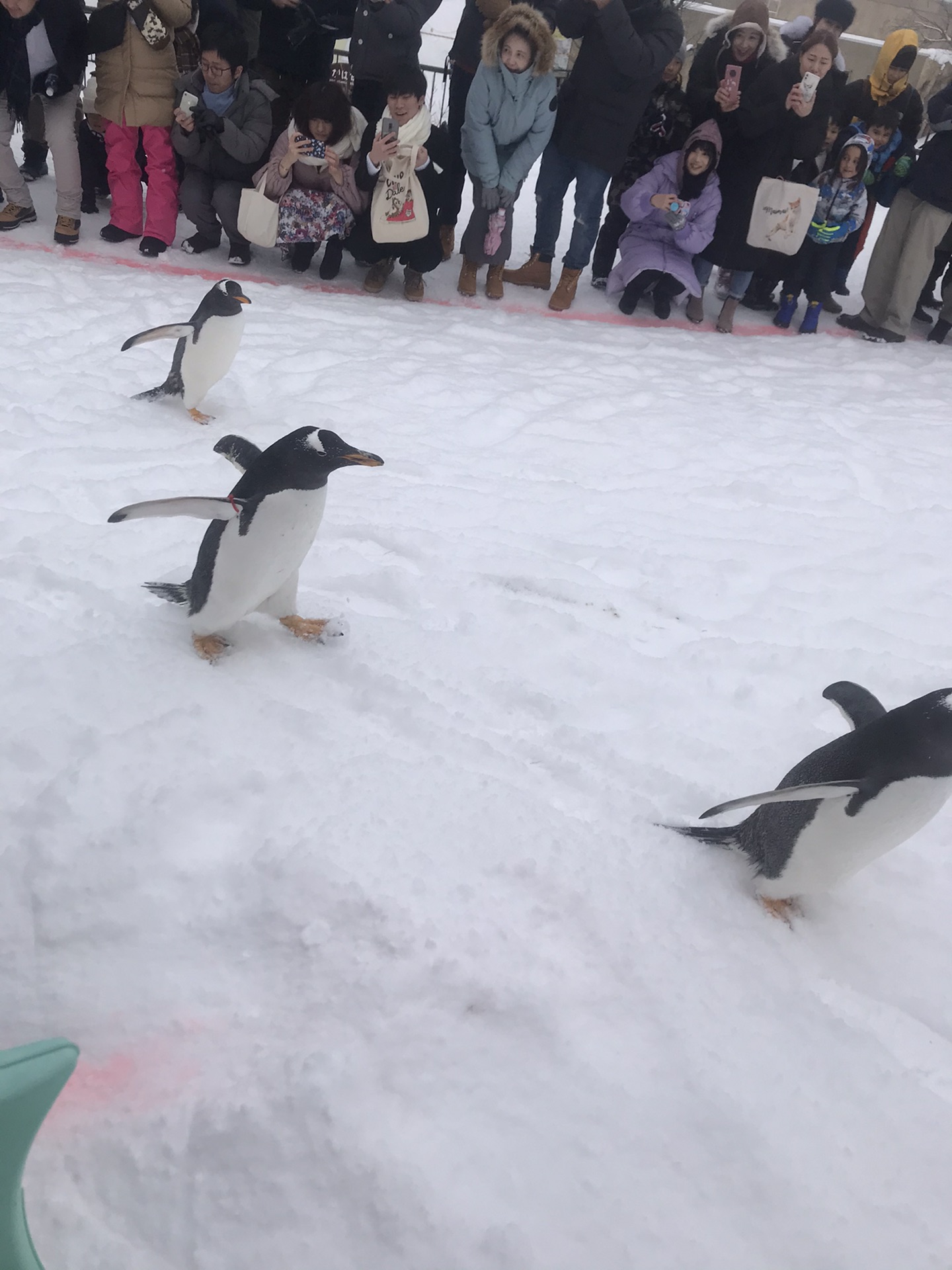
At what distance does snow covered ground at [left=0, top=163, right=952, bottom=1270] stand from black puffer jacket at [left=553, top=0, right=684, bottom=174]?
2.31m

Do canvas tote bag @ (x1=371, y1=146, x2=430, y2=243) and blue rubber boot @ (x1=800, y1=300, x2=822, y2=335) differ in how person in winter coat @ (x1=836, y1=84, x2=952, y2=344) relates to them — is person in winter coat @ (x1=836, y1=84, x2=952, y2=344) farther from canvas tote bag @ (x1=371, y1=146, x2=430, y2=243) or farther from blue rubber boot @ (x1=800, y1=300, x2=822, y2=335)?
canvas tote bag @ (x1=371, y1=146, x2=430, y2=243)

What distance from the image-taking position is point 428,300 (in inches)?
164

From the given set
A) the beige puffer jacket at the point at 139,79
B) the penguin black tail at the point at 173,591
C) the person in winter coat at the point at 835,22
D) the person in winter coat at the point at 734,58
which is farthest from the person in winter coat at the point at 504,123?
the penguin black tail at the point at 173,591

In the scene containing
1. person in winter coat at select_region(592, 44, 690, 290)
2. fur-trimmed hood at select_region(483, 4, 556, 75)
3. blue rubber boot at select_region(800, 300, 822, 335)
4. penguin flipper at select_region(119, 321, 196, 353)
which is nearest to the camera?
penguin flipper at select_region(119, 321, 196, 353)

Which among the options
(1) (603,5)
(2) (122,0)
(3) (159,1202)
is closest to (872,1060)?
(3) (159,1202)

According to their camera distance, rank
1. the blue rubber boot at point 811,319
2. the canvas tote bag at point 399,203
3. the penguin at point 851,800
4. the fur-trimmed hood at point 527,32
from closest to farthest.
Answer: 1. the penguin at point 851,800
2. the fur-trimmed hood at point 527,32
3. the canvas tote bag at point 399,203
4. the blue rubber boot at point 811,319

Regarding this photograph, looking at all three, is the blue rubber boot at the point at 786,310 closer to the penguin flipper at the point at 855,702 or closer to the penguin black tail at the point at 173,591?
the penguin flipper at the point at 855,702

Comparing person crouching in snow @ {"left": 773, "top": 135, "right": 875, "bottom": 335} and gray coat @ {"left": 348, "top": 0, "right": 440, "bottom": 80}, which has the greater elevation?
gray coat @ {"left": 348, "top": 0, "right": 440, "bottom": 80}

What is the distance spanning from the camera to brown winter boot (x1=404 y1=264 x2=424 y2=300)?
412cm

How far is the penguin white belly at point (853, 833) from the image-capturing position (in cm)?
116

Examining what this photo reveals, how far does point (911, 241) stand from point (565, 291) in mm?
1740

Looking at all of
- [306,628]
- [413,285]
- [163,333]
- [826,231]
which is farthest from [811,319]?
[306,628]

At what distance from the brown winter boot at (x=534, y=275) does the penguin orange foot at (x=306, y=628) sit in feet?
10.8

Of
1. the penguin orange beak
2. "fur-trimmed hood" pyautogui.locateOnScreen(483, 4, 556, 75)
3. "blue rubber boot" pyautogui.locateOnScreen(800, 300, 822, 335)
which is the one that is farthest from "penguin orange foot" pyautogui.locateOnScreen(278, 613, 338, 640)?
"blue rubber boot" pyautogui.locateOnScreen(800, 300, 822, 335)
